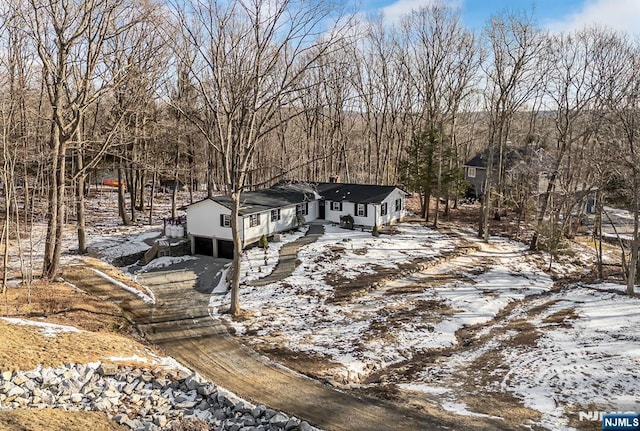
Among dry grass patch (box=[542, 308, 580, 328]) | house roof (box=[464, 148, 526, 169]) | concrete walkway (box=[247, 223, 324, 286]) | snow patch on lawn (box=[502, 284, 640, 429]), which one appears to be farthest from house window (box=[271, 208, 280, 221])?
house roof (box=[464, 148, 526, 169])

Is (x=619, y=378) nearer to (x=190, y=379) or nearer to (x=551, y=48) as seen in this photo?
(x=190, y=379)

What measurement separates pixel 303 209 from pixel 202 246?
841cm

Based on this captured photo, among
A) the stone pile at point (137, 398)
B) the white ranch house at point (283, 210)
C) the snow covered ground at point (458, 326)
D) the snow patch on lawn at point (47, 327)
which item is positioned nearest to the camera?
the stone pile at point (137, 398)

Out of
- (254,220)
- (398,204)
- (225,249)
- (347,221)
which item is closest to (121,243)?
(225,249)

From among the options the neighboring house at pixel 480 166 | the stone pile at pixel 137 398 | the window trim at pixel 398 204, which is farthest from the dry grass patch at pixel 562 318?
the neighboring house at pixel 480 166

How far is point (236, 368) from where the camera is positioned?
13391 mm

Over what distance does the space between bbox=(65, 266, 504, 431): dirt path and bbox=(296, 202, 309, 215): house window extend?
13.1 m

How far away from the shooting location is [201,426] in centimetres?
930

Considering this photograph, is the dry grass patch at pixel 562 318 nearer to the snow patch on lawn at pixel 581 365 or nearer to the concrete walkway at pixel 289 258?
the snow patch on lawn at pixel 581 365

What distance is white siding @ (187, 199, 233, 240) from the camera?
89.2ft

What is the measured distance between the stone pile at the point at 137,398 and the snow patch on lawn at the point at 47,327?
2.67m

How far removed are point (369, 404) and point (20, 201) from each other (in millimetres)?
36987

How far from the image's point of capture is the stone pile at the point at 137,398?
9.34 metres

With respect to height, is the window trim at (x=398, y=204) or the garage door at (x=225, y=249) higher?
the window trim at (x=398, y=204)
